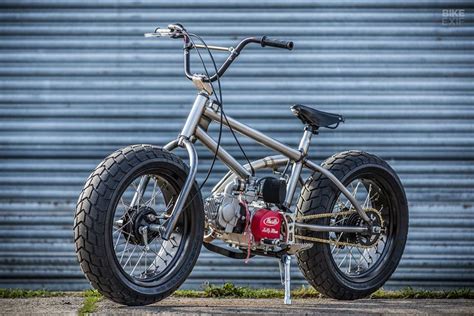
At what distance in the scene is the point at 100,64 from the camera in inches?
301

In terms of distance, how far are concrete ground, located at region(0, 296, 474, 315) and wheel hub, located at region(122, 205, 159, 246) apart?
0.37 meters

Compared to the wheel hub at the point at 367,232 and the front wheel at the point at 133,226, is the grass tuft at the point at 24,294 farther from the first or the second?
the wheel hub at the point at 367,232

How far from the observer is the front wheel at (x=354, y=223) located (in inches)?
237

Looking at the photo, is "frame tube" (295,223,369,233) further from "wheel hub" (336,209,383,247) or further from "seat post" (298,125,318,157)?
"seat post" (298,125,318,157)

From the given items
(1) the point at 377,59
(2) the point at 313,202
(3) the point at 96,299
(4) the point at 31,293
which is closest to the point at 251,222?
→ (2) the point at 313,202

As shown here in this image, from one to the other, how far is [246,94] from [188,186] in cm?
236

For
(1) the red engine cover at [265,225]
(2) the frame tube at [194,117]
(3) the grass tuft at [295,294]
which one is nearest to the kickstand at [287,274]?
(1) the red engine cover at [265,225]

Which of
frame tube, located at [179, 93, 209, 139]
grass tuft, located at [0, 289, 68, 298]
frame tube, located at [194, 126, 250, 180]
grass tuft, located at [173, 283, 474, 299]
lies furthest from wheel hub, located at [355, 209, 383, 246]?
grass tuft, located at [0, 289, 68, 298]

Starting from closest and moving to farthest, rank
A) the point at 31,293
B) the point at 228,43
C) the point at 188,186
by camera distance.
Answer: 1. the point at 188,186
2. the point at 31,293
3. the point at 228,43

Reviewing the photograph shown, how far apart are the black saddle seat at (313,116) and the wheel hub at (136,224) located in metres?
1.19

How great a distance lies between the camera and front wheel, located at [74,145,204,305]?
5.16 meters

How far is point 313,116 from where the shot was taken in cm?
605

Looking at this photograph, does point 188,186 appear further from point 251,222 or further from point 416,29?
point 416,29

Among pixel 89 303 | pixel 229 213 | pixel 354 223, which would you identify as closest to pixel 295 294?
pixel 354 223
